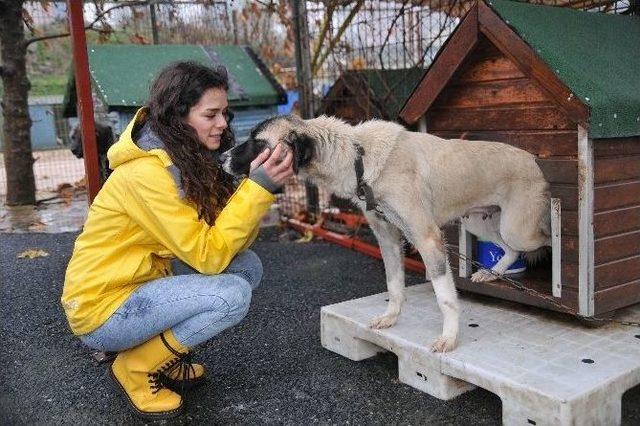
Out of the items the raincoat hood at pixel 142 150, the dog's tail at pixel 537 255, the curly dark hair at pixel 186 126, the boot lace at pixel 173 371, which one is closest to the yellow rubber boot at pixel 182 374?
the boot lace at pixel 173 371

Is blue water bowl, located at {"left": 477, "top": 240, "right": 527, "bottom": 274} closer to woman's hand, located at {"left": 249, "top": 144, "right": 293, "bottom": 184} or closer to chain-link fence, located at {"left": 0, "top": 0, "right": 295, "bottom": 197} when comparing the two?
woman's hand, located at {"left": 249, "top": 144, "right": 293, "bottom": 184}

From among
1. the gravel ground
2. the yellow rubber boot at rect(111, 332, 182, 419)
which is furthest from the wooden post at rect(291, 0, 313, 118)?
the yellow rubber boot at rect(111, 332, 182, 419)

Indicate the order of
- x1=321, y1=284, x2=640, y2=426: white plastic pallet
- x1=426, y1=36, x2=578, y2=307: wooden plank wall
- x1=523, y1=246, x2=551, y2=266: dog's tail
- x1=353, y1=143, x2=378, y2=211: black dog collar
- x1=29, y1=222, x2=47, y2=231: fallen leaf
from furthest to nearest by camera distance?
x1=29, y1=222, x2=47, y2=231: fallen leaf, x1=523, y1=246, x2=551, y2=266: dog's tail, x1=426, y1=36, x2=578, y2=307: wooden plank wall, x1=353, y1=143, x2=378, y2=211: black dog collar, x1=321, y1=284, x2=640, y2=426: white plastic pallet

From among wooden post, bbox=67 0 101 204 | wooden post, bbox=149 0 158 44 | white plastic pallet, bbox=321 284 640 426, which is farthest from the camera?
wooden post, bbox=149 0 158 44

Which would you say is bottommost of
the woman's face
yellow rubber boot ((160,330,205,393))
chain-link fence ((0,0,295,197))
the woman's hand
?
yellow rubber boot ((160,330,205,393))

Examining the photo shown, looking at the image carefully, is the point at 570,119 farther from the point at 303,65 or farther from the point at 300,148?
the point at 303,65

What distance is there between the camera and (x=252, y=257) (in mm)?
3318

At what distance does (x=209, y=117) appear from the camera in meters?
2.93

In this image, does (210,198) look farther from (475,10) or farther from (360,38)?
(360,38)

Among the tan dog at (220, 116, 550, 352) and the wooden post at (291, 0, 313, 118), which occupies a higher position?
the wooden post at (291, 0, 313, 118)

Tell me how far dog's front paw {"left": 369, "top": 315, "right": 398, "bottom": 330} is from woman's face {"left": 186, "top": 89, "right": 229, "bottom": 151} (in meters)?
1.28

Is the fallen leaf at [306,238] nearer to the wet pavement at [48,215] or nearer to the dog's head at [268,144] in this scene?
the wet pavement at [48,215]

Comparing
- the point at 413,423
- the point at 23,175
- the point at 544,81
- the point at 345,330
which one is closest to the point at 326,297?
the point at 345,330

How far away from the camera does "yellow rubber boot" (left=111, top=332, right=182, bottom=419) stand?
286 cm
